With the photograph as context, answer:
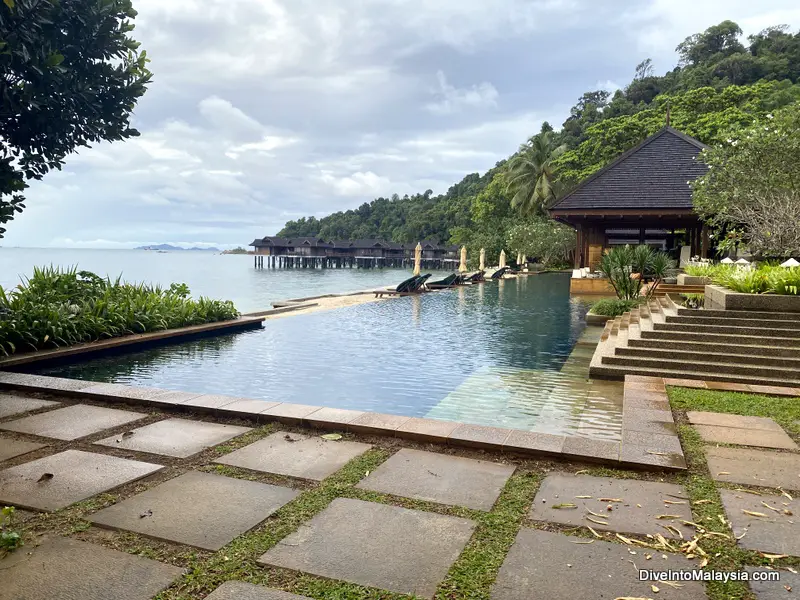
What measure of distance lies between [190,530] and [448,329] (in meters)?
9.27

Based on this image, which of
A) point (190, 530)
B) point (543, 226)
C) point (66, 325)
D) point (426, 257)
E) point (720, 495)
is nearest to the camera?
point (190, 530)

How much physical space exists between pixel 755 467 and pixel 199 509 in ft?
10.8

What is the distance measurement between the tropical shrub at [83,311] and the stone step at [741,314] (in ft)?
27.7

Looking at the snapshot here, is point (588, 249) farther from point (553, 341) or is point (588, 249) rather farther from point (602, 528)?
point (602, 528)

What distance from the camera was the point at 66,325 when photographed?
8023 millimetres

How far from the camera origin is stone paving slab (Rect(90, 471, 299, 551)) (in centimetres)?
257

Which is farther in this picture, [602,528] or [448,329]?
[448,329]

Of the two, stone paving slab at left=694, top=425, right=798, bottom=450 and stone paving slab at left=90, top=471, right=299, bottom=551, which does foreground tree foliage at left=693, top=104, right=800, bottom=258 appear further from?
stone paving slab at left=90, top=471, right=299, bottom=551

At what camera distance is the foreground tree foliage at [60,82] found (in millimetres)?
5078

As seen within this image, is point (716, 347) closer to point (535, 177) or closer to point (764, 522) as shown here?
point (764, 522)

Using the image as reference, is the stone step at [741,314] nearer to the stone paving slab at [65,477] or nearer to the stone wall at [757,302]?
the stone wall at [757,302]

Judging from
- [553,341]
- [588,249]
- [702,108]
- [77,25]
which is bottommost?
[553,341]

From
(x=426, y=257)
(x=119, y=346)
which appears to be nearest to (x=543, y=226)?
(x=426, y=257)

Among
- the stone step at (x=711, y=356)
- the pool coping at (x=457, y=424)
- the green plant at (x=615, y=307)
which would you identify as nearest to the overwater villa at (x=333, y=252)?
the green plant at (x=615, y=307)
